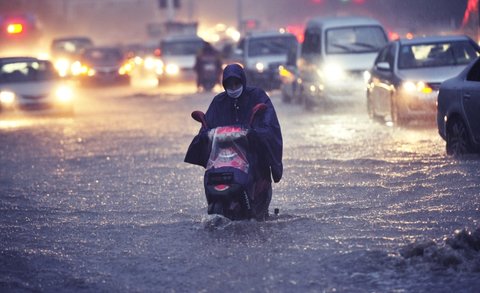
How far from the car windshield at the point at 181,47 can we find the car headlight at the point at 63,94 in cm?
1308

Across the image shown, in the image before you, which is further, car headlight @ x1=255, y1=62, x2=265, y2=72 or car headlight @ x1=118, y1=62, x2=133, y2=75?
car headlight @ x1=118, y1=62, x2=133, y2=75

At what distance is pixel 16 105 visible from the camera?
27.2 m

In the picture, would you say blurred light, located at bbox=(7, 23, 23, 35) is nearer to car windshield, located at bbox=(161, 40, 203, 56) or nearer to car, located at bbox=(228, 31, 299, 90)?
car windshield, located at bbox=(161, 40, 203, 56)

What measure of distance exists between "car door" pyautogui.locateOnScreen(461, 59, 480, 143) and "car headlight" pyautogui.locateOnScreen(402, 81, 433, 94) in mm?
5074

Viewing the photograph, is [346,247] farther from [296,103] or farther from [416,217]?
[296,103]

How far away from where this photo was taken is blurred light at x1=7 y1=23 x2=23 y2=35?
202 feet

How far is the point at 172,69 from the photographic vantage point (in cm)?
4019

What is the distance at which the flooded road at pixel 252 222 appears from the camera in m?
7.84

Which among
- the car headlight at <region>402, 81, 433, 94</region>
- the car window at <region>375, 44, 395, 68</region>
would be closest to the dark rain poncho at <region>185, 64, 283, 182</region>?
the car headlight at <region>402, 81, 433, 94</region>

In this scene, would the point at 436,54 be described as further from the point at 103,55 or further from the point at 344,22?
the point at 103,55

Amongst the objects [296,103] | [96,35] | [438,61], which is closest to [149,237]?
[438,61]

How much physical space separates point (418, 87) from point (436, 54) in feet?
3.96

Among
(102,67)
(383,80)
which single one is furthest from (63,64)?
(383,80)

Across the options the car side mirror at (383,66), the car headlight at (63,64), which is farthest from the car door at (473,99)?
the car headlight at (63,64)
